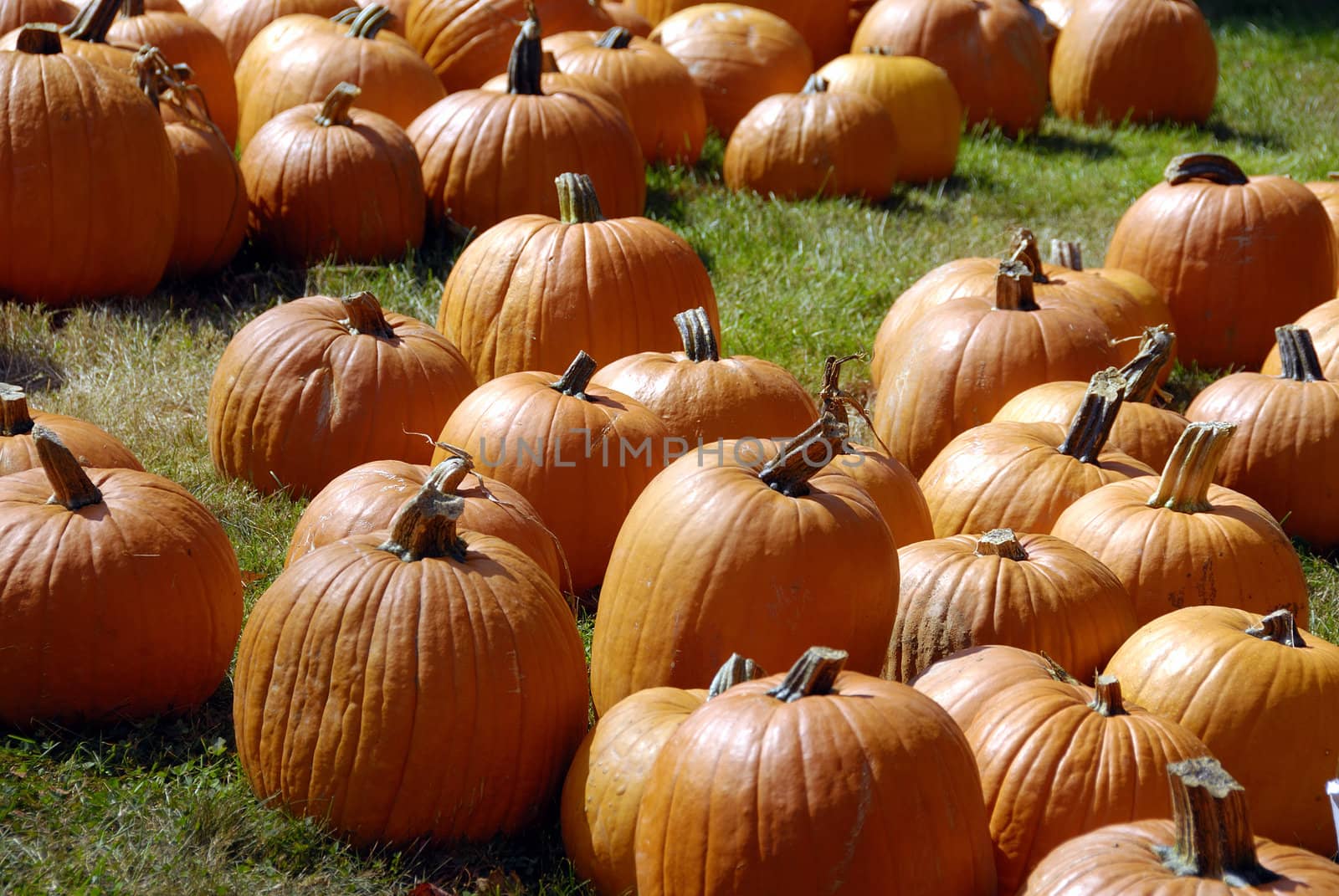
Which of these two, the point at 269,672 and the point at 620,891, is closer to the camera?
the point at 620,891

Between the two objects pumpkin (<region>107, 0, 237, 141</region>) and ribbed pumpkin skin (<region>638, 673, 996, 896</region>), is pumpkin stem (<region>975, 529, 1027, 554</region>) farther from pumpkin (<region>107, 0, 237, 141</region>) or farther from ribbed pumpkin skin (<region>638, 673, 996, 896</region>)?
pumpkin (<region>107, 0, 237, 141</region>)

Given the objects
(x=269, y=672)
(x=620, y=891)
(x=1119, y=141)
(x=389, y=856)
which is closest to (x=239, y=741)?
(x=269, y=672)

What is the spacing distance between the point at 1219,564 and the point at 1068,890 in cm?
150

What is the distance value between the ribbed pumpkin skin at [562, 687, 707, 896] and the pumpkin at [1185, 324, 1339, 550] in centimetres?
247

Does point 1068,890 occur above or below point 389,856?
above

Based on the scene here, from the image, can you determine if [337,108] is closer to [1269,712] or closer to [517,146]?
[517,146]

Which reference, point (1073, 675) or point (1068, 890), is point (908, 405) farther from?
point (1068, 890)

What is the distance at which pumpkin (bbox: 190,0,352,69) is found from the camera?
775cm

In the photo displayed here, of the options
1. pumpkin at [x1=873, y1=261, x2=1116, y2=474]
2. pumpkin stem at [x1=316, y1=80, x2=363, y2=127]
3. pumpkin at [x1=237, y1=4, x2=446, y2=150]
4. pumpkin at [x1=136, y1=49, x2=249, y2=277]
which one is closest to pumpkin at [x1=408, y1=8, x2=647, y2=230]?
pumpkin stem at [x1=316, y1=80, x2=363, y2=127]

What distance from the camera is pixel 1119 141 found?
8.59 metres

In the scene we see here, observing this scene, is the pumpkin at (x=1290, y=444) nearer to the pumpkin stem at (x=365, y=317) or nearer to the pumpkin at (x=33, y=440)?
the pumpkin stem at (x=365, y=317)

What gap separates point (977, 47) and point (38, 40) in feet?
17.5

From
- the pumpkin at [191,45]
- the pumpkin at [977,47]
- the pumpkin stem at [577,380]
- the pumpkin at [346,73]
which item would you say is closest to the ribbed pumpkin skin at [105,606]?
the pumpkin stem at [577,380]

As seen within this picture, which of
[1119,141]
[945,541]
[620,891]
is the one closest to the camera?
[620,891]
